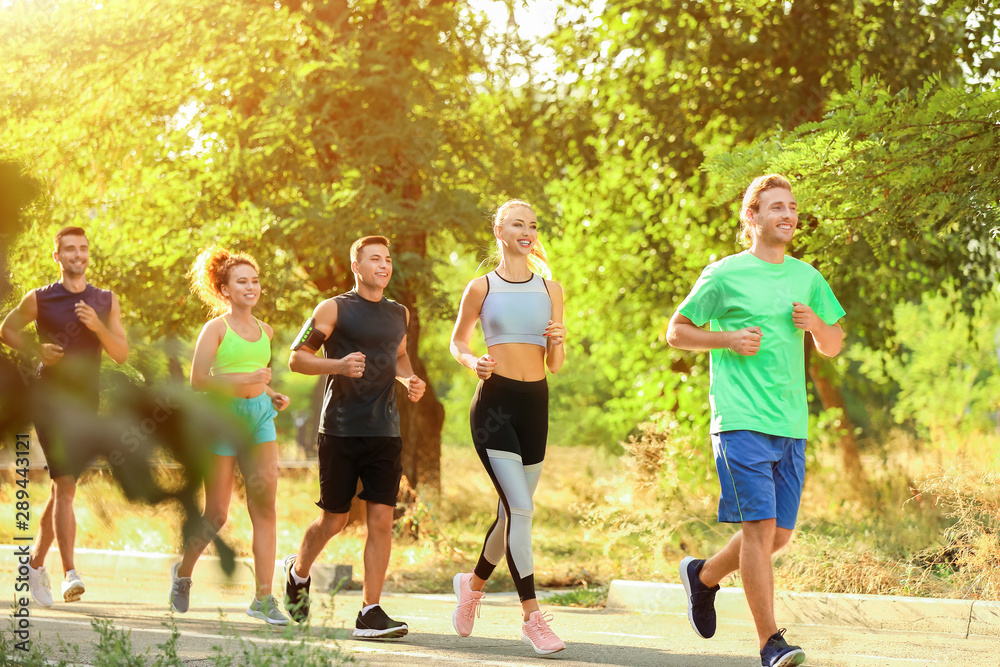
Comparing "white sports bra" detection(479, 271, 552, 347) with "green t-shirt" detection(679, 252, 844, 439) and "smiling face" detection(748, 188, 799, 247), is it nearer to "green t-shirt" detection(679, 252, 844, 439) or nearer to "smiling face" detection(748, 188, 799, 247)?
"green t-shirt" detection(679, 252, 844, 439)

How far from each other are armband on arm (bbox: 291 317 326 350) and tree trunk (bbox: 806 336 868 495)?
299 inches

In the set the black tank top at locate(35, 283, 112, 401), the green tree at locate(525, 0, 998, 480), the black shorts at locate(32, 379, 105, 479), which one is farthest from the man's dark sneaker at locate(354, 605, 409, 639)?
the green tree at locate(525, 0, 998, 480)

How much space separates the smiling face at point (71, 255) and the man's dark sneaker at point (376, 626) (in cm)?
405

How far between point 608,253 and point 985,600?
9.17m

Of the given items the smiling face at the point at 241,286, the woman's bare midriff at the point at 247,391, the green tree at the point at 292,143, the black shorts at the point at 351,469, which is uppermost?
the green tree at the point at 292,143

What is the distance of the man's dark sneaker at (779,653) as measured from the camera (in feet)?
14.6

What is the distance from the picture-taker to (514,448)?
541 centimetres

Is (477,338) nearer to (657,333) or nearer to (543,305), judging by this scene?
(657,333)

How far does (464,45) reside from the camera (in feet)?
38.1

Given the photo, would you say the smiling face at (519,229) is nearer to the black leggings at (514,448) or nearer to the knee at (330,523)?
the black leggings at (514,448)

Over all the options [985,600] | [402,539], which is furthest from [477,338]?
[985,600]

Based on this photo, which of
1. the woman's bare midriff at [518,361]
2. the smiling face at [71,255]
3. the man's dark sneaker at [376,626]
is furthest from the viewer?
the man's dark sneaker at [376,626]

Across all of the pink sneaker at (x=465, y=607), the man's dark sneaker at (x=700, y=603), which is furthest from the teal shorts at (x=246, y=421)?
the pink sneaker at (x=465, y=607)

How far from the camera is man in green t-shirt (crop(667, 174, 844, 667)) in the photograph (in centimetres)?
464
